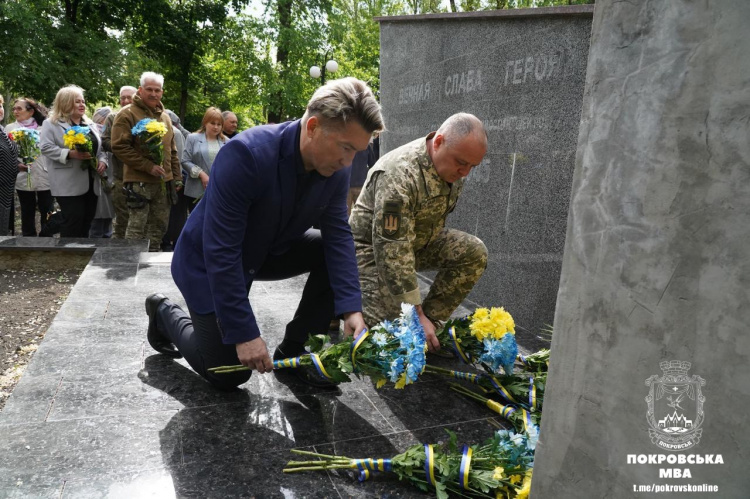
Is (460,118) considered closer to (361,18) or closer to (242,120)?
(361,18)

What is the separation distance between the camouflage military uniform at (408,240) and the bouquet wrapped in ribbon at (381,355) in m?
0.74

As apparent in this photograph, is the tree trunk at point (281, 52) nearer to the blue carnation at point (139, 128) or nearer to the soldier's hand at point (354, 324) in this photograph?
the blue carnation at point (139, 128)

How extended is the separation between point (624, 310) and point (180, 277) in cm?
226

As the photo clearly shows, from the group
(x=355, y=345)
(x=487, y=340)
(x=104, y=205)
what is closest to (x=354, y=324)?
(x=355, y=345)

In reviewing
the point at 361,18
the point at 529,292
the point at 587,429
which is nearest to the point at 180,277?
the point at 587,429

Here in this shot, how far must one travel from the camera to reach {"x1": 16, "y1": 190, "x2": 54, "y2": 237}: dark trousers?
749 centimetres

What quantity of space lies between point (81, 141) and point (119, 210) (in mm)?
931

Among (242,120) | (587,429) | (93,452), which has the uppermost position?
(242,120)

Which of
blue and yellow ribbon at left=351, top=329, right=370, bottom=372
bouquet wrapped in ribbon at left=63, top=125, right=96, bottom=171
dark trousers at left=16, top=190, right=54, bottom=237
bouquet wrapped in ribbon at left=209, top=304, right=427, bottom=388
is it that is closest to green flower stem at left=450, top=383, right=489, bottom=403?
bouquet wrapped in ribbon at left=209, top=304, right=427, bottom=388

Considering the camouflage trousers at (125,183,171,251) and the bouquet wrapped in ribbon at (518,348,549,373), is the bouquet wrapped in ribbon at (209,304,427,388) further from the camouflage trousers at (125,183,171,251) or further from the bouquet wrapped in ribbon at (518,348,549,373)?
the camouflage trousers at (125,183,171,251)

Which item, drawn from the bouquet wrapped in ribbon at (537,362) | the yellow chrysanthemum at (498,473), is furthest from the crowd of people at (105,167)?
the yellow chrysanthemum at (498,473)

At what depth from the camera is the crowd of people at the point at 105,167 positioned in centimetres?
648

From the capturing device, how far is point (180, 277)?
2967 millimetres

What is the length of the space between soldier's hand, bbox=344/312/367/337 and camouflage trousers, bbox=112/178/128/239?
495 cm
